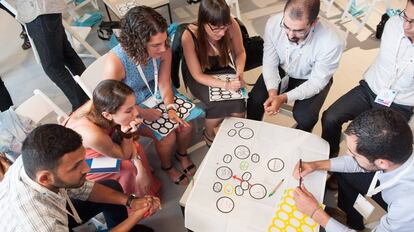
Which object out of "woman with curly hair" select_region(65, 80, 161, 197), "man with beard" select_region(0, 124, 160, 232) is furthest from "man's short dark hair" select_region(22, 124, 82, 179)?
"woman with curly hair" select_region(65, 80, 161, 197)

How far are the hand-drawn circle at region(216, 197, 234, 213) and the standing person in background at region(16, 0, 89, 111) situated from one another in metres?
1.68

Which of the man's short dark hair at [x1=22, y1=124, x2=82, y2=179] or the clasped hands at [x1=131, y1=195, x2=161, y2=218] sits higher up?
the man's short dark hair at [x1=22, y1=124, x2=82, y2=179]

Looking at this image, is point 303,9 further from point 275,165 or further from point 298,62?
point 275,165

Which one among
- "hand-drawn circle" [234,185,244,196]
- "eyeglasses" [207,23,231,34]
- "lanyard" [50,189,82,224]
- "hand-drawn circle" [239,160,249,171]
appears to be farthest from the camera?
"eyeglasses" [207,23,231,34]

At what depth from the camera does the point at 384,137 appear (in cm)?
126

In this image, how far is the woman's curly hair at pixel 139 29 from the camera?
71.3 inches

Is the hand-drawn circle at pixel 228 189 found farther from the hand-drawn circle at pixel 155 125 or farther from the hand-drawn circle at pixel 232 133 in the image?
the hand-drawn circle at pixel 155 125

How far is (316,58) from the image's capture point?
2018 millimetres

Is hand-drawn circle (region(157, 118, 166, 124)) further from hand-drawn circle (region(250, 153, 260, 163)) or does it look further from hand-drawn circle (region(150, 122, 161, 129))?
hand-drawn circle (region(250, 153, 260, 163))

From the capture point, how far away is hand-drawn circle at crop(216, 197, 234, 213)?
148cm

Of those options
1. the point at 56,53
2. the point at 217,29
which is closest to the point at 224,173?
the point at 217,29

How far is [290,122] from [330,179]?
614mm

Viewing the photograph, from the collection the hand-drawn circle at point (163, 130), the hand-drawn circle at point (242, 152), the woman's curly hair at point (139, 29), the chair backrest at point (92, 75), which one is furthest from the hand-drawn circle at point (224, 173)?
the chair backrest at point (92, 75)

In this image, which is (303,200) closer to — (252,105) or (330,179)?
(330,179)
